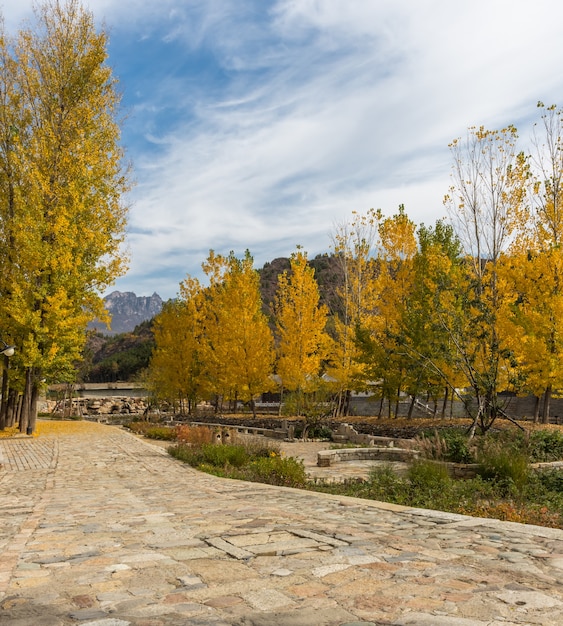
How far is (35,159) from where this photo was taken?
71.4 feet

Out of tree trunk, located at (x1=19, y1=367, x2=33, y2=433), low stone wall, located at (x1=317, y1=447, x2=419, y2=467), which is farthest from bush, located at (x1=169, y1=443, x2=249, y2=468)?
tree trunk, located at (x1=19, y1=367, x2=33, y2=433)

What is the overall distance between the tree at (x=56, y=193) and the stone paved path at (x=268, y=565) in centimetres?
1415

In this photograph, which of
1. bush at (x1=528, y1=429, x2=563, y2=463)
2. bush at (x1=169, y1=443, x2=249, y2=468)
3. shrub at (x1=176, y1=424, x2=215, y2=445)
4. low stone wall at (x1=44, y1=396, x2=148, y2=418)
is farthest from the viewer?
low stone wall at (x1=44, y1=396, x2=148, y2=418)

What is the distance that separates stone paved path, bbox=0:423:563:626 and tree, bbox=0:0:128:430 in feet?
46.4

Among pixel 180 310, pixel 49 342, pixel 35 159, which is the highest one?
pixel 35 159

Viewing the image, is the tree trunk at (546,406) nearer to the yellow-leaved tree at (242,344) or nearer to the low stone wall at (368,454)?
the low stone wall at (368,454)

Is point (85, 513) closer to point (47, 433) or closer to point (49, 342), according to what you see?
point (49, 342)

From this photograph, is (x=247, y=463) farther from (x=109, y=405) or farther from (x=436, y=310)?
(x=109, y=405)

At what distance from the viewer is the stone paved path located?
3.27m

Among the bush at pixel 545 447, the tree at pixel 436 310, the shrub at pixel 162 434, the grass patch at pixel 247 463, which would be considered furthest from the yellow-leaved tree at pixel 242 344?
the bush at pixel 545 447

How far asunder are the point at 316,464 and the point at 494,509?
8.55 metres

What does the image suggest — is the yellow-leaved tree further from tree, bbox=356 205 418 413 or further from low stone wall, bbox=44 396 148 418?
low stone wall, bbox=44 396 148 418

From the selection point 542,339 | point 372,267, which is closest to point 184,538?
point 542,339

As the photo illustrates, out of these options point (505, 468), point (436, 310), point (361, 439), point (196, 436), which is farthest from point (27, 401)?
point (505, 468)
